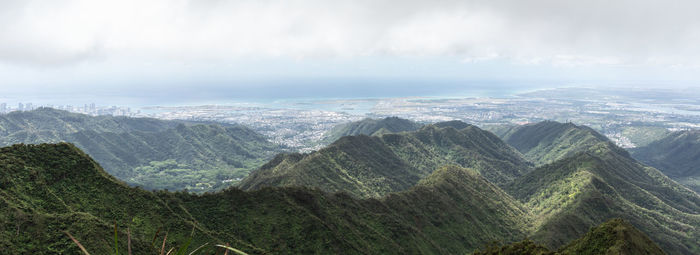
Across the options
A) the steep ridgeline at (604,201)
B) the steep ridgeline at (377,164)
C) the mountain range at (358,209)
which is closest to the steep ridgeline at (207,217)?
the mountain range at (358,209)

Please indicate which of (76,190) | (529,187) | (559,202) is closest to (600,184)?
(559,202)

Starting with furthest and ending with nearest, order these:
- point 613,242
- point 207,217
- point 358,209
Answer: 1. point 358,209
2. point 207,217
3. point 613,242

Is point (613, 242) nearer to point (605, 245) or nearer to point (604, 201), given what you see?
point (605, 245)

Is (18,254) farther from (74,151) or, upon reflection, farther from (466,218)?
(466,218)

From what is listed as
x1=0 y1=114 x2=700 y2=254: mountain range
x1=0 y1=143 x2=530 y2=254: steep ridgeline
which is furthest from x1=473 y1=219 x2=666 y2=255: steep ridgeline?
x1=0 y1=143 x2=530 y2=254: steep ridgeline

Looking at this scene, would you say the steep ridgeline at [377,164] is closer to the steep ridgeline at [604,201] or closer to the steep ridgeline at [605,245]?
the steep ridgeline at [604,201]

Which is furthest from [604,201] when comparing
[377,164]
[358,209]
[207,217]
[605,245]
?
[207,217]
